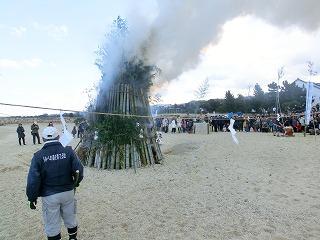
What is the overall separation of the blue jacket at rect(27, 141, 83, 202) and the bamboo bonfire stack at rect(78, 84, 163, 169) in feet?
22.2

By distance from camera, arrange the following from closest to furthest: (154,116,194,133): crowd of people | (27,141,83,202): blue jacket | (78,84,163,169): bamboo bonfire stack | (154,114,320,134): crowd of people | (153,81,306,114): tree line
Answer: (27,141,83,202): blue jacket → (78,84,163,169): bamboo bonfire stack → (154,114,320,134): crowd of people → (154,116,194,133): crowd of people → (153,81,306,114): tree line

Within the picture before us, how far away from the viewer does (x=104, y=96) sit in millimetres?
13531

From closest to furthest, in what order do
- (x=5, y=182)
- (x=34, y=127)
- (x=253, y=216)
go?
(x=253, y=216), (x=5, y=182), (x=34, y=127)

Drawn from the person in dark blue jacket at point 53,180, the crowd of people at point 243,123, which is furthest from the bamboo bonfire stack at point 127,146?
the crowd of people at point 243,123

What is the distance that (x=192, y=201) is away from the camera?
812cm

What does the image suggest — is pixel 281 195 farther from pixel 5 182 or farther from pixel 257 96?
pixel 257 96

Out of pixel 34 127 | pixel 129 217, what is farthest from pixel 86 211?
pixel 34 127

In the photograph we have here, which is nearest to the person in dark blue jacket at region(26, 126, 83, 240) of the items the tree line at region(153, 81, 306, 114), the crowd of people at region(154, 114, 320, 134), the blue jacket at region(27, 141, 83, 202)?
the blue jacket at region(27, 141, 83, 202)

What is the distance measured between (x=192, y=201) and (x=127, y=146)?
5.02m

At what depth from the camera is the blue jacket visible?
5.12 m

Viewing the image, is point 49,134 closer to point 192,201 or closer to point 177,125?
point 192,201

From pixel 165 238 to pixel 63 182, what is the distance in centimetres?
193

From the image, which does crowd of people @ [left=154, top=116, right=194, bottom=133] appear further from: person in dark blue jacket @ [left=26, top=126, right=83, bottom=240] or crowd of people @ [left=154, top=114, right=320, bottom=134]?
person in dark blue jacket @ [left=26, top=126, right=83, bottom=240]

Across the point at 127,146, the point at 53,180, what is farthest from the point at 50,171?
the point at 127,146
